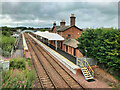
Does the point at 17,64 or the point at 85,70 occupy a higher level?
the point at 17,64

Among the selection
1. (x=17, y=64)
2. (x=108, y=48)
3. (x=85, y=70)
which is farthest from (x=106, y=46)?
(x=17, y=64)

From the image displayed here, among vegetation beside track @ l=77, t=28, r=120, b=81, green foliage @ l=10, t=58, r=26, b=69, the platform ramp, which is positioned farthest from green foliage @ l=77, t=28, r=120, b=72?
green foliage @ l=10, t=58, r=26, b=69

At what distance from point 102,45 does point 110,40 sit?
3.97 feet

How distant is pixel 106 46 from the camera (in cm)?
1269

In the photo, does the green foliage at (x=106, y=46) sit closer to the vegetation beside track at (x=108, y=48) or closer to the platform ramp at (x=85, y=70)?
the vegetation beside track at (x=108, y=48)

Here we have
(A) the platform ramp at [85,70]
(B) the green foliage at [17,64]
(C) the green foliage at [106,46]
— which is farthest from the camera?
(A) the platform ramp at [85,70]

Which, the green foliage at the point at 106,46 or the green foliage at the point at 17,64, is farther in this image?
the green foliage at the point at 106,46

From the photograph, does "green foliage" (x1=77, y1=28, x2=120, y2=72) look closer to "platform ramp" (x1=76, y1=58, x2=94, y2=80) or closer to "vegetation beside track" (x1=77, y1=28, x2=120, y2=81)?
"vegetation beside track" (x1=77, y1=28, x2=120, y2=81)

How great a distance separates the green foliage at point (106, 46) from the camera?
11656 millimetres

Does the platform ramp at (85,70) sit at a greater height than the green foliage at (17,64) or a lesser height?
lesser

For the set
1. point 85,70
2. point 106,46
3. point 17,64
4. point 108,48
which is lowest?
point 85,70

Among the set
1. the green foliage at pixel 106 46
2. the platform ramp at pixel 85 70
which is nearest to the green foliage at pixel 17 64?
the platform ramp at pixel 85 70

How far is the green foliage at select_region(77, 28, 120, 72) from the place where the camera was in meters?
11.7

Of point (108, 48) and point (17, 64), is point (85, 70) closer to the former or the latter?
point (108, 48)
